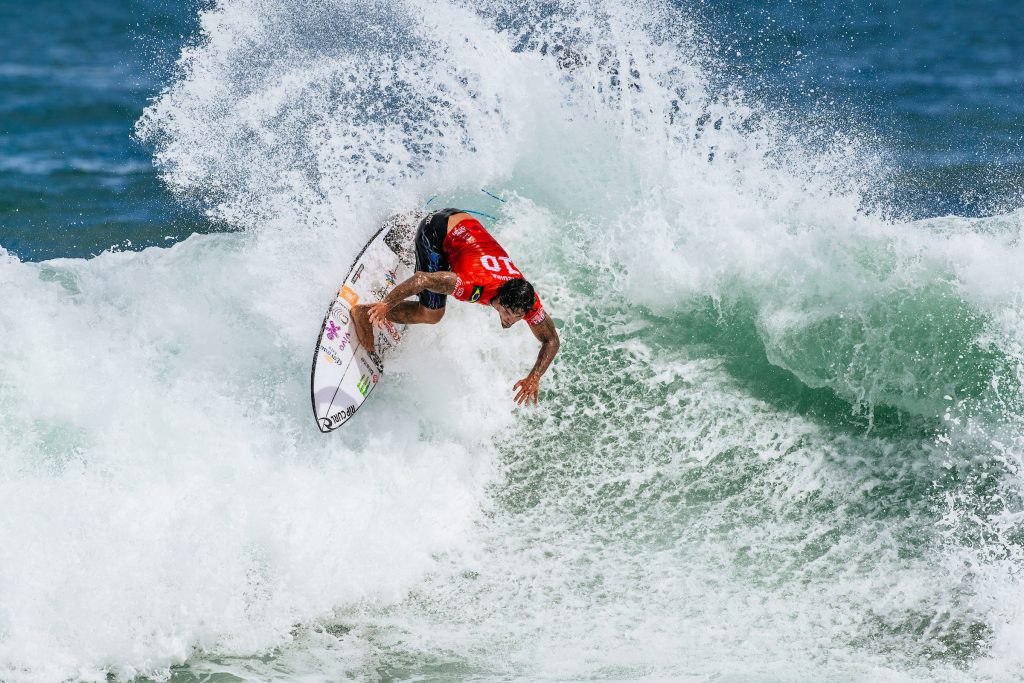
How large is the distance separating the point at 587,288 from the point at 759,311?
1.53 m

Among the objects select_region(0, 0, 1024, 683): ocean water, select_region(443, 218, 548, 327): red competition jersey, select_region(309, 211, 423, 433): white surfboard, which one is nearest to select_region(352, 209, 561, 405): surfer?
select_region(443, 218, 548, 327): red competition jersey

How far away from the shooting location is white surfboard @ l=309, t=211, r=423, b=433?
658cm

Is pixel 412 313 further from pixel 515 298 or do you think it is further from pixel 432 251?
pixel 515 298

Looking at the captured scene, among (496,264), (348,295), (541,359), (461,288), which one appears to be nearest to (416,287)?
(461,288)

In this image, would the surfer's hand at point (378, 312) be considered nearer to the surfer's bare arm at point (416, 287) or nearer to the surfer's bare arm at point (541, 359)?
the surfer's bare arm at point (416, 287)

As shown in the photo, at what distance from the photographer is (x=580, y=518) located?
668cm

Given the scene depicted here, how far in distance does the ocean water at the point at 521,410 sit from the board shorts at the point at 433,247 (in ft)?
1.73

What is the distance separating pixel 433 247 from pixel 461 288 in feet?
2.26

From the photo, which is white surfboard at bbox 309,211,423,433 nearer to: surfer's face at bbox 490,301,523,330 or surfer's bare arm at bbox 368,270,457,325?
surfer's bare arm at bbox 368,270,457,325

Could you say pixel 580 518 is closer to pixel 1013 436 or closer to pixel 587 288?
pixel 587 288

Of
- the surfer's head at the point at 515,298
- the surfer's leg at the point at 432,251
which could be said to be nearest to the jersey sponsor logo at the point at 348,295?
the surfer's leg at the point at 432,251

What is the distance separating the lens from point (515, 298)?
6426 mm

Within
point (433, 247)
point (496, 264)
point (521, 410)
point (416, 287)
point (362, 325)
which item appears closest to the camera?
point (416, 287)

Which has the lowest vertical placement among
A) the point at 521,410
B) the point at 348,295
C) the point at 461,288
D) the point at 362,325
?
the point at 521,410
